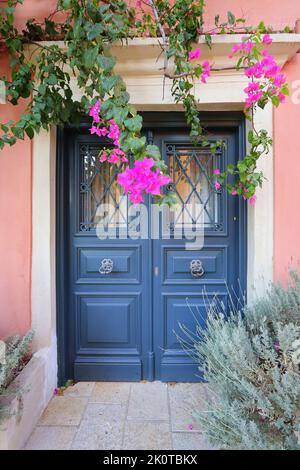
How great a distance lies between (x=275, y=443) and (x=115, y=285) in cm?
159

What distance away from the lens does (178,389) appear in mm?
2410

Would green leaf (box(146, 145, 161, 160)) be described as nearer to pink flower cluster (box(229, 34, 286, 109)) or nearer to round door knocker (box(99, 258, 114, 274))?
pink flower cluster (box(229, 34, 286, 109))

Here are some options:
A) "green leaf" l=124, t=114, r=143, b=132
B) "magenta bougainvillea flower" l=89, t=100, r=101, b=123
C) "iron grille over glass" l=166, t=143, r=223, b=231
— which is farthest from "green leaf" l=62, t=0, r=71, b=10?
"iron grille over glass" l=166, t=143, r=223, b=231

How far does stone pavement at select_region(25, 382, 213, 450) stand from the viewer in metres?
1.82

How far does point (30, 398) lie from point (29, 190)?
152 centimetres

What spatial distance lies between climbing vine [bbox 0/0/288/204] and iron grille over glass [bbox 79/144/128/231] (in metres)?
0.49

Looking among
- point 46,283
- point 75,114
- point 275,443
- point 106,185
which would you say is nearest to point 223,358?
point 275,443

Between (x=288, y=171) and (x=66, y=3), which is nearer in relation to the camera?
(x=66, y=3)

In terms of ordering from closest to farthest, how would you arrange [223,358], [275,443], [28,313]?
[275,443] → [223,358] → [28,313]

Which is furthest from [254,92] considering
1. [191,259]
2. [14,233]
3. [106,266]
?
[14,233]

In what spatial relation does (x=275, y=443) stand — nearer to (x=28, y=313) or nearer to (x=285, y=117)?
(x=28, y=313)

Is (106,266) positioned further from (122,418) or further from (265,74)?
(265,74)

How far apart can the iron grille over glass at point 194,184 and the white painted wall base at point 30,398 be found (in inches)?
61.6

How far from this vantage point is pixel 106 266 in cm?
252
